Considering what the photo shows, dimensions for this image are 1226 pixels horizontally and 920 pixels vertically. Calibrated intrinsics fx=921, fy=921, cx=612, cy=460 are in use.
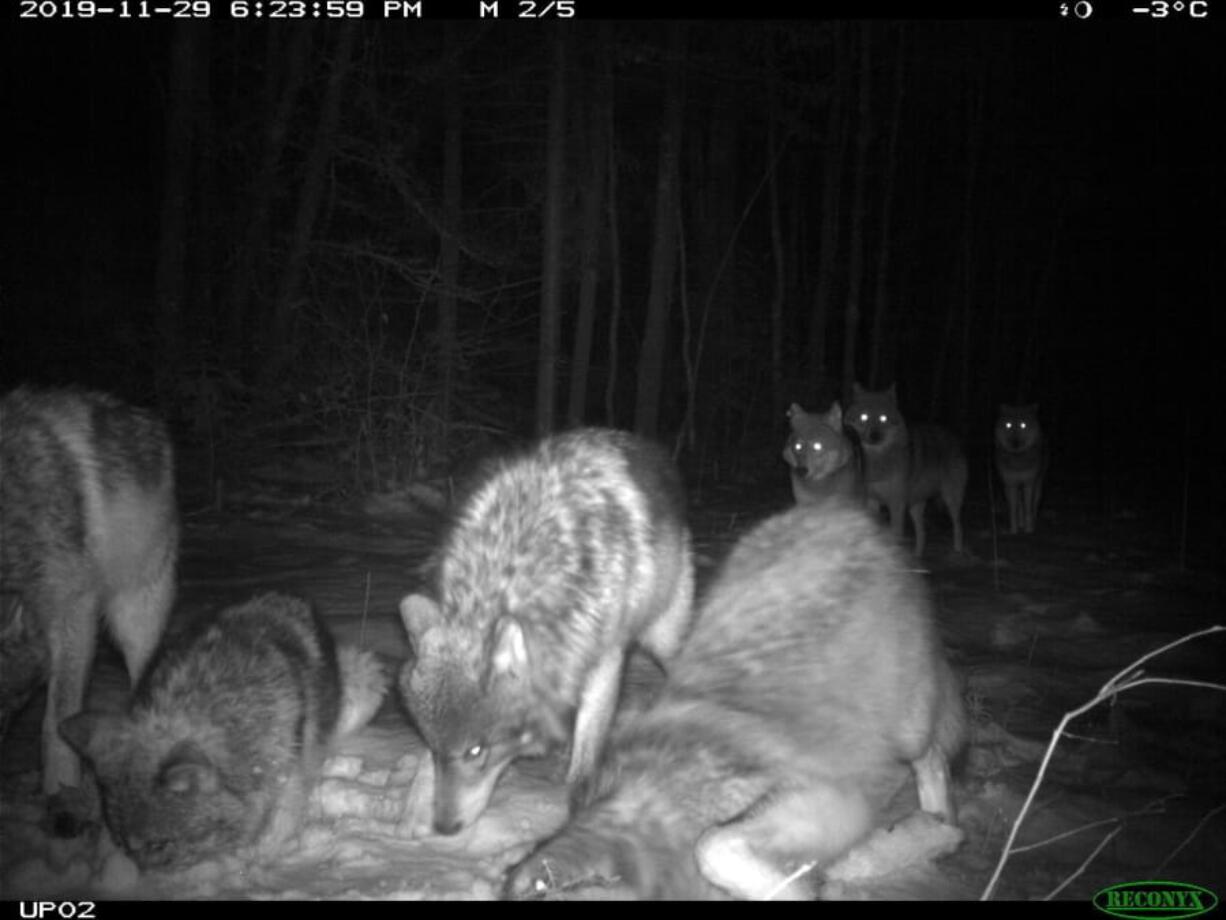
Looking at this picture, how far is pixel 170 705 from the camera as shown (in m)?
3.68

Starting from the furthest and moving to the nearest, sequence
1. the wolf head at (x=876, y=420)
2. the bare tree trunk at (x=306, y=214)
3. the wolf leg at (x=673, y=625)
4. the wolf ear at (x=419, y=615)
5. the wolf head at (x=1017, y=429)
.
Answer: the wolf head at (x=1017, y=429)
the bare tree trunk at (x=306, y=214)
the wolf head at (x=876, y=420)
the wolf leg at (x=673, y=625)
the wolf ear at (x=419, y=615)

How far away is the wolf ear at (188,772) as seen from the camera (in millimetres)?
3314

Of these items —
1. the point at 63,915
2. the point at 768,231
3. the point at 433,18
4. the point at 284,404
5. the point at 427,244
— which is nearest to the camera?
the point at 63,915

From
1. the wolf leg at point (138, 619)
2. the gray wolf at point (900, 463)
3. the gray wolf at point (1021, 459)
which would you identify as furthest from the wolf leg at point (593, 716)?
the gray wolf at point (1021, 459)

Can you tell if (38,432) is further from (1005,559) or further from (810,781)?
(1005,559)

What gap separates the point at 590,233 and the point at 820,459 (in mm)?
5883

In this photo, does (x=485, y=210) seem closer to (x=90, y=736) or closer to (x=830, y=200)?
(x=830, y=200)

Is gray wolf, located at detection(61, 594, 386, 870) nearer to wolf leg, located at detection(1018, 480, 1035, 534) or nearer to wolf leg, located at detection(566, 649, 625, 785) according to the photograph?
wolf leg, located at detection(566, 649, 625, 785)

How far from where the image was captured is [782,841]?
283 centimetres

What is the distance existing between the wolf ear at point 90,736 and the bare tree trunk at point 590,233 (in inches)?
414

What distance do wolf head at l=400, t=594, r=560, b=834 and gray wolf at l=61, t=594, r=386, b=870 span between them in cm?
70

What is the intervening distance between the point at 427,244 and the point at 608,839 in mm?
14314

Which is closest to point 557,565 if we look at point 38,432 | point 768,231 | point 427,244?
point 38,432

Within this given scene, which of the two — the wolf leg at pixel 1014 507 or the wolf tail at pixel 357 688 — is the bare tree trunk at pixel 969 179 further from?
the wolf tail at pixel 357 688
